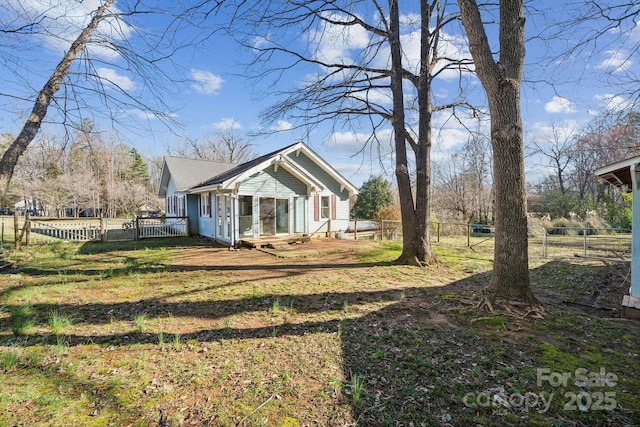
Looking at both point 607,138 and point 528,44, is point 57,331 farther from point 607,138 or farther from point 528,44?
point 607,138

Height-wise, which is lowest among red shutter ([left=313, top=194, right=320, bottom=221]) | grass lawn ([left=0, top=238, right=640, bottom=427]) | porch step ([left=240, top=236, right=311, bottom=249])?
grass lawn ([left=0, top=238, right=640, bottom=427])

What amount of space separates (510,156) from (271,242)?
9925mm

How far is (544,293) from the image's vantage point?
254 inches

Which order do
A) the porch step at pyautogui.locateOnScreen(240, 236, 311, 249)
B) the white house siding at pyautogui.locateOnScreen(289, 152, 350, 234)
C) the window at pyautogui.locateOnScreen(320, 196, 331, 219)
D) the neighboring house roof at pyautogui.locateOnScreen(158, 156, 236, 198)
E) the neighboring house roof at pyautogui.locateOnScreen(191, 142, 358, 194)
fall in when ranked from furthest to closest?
the neighboring house roof at pyautogui.locateOnScreen(158, 156, 236, 198) → the window at pyautogui.locateOnScreen(320, 196, 331, 219) → the white house siding at pyautogui.locateOnScreen(289, 152, 350, 234) → the porch step at pyautogui.locateOnScreen(240, 236, 311, 249) → the neighboring house roof at pyautogui.locateOnScreen(191, 142, 358, 194)

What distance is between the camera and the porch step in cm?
1254

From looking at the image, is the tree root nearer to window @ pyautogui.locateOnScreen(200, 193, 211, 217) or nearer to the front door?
the front door

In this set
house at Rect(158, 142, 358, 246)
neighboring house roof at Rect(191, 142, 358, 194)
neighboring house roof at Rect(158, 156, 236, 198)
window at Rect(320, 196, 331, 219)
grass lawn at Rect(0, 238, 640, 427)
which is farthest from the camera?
neighboring house roof at Rect(158, 156, 236, 198)

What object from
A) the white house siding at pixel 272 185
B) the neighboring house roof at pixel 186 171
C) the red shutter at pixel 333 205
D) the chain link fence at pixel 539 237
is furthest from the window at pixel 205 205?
the chain link fence at pixel 539 237

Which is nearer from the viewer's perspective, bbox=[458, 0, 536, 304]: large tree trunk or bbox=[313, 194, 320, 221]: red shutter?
bbox=[458, 0, 536, 304]: large tree trunk

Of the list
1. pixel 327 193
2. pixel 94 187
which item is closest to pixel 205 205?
pixel 327 193

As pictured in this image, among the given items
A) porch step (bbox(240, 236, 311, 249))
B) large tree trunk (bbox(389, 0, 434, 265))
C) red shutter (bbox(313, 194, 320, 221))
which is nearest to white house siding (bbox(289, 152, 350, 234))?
red shutter (bbox(313, 194, 320, 221))

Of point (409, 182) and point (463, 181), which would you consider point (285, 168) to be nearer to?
point (409, 182)

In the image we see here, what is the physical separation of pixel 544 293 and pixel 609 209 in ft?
67.3

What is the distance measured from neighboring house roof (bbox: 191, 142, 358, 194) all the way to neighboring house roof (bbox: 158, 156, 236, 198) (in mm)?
3147
